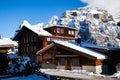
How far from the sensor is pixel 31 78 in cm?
1700

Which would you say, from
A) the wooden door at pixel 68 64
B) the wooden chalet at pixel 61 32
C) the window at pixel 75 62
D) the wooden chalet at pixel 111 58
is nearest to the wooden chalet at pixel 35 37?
the wooden chalet at pixel 61 32

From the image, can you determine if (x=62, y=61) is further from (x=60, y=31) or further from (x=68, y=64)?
(x=60, y=31)

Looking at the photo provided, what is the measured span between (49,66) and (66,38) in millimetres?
16086

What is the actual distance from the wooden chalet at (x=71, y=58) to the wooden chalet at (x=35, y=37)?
786 centimetres

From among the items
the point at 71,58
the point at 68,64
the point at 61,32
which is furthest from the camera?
the point at 61,32

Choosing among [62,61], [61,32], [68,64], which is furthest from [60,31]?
[68,64]

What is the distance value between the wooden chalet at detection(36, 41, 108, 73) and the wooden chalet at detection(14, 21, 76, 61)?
7863 mm

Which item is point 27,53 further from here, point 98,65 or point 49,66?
point 98,65

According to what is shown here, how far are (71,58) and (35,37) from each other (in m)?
16.5

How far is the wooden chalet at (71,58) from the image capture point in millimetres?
37625

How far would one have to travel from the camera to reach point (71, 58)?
40906 millimetres

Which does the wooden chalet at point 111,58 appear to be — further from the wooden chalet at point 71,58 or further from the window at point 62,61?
the window at point 62,61

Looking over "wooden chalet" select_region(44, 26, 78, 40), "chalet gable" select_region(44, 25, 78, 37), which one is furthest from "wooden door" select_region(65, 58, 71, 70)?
"chalet gable" select_region(44, 25, 78, 37)

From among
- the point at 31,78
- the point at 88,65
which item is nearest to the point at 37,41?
the point at 88,65
